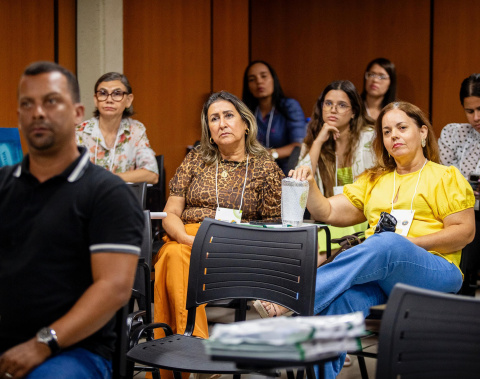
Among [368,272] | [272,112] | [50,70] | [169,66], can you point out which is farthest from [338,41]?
[50,70]

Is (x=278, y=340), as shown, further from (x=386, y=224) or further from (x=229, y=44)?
(x=229, y=44)

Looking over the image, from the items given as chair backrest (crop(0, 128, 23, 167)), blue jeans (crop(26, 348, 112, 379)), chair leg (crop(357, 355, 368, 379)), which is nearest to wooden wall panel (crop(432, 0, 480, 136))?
chair leg (crop(357, 355, 368, 379))

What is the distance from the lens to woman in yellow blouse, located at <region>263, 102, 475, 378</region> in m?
2.48

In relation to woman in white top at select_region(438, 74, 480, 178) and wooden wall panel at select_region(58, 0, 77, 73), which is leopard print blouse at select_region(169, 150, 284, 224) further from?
wooden wall panel at select_region(58, 0, 77, 73)

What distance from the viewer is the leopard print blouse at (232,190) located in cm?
336

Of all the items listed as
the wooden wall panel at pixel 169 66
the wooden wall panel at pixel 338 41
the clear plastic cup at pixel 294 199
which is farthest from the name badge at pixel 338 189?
the wooden wall panel at pixel 338 41

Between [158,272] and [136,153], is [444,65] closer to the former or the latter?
[136,153]

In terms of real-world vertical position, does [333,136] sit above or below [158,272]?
above

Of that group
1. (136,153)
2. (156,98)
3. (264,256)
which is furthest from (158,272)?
(156,98)

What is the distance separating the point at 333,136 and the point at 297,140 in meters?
1.26

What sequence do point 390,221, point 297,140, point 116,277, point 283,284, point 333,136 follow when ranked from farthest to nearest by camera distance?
point 297,140 < point 333,136 < point 390,221 < point 283,284 < point 116,277

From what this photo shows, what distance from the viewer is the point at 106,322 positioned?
1.62 metres

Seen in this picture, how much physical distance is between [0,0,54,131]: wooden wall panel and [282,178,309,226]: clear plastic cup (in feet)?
7.92

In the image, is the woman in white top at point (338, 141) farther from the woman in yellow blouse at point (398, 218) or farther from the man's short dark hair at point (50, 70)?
the man's short dark hair at point (50, 70)
